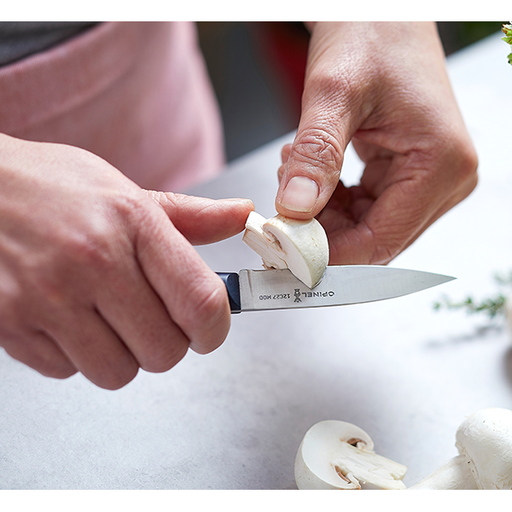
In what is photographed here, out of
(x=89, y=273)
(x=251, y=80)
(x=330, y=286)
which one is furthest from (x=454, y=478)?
(x=251, y=80)

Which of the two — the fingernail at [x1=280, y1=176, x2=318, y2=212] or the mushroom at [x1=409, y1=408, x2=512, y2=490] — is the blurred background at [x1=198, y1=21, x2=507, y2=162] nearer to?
the fingernail at [x1=280, y1=176, x2=318, y2=212]

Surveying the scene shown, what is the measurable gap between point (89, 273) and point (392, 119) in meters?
0.80

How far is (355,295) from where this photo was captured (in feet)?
3.16

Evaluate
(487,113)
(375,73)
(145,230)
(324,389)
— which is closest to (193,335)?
(145,230)

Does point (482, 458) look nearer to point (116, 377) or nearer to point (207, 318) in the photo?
point (207, 318)

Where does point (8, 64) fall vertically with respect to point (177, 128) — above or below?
above

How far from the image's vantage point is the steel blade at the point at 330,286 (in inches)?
37.2

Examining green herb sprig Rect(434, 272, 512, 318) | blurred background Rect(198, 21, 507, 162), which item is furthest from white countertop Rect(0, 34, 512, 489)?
blurred background Rect(198, 21, 507, 162)

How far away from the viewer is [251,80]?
157 inches

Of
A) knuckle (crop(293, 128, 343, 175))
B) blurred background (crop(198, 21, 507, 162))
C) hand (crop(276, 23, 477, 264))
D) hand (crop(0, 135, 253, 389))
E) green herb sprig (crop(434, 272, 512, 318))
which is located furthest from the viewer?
blurred background (crop(198, 21, 507, 162))

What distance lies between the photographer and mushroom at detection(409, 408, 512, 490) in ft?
2.70

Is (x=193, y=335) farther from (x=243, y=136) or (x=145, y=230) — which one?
(x=243, y=136)

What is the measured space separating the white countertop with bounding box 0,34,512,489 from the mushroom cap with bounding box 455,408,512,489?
0.20 m

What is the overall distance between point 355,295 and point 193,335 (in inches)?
12.7
